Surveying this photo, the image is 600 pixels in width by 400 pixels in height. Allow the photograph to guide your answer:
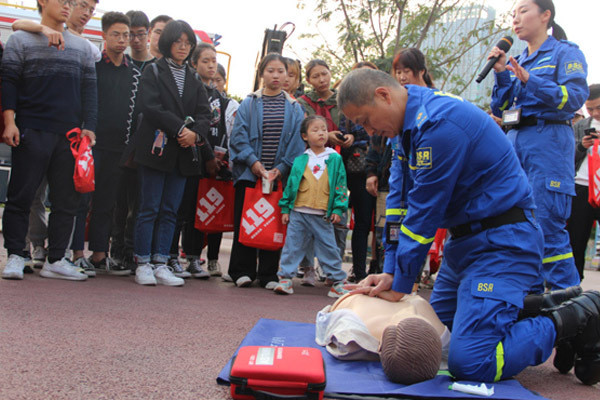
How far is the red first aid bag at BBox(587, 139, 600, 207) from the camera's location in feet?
16.4

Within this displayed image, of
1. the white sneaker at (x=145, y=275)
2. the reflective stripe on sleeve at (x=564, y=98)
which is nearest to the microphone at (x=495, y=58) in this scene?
the reflective stripe on sleeve at (x=564, y=98)

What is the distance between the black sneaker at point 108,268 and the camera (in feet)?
16.9

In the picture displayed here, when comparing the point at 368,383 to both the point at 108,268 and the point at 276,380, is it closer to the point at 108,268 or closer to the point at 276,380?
the point at 276,380

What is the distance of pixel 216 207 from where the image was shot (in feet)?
18.0

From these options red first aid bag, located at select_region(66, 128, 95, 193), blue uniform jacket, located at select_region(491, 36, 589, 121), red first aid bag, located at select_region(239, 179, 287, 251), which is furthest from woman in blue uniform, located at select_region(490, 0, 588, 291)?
red first aid bag, located at select_region(66, 128, 95, 193)

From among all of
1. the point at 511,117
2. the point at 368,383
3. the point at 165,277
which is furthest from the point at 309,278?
the point at 368,383

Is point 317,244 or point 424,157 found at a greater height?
point 424,157

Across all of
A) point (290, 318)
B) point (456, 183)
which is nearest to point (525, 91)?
point (456, 183)

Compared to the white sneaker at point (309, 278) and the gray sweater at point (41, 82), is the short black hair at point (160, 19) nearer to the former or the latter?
the gray sweater at point (41, 82)

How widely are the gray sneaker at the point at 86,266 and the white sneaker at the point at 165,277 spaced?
1.70ft

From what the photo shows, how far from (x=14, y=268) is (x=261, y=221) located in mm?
1957

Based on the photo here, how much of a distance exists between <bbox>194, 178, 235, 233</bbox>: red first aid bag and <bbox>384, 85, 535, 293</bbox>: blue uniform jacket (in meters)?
3.05

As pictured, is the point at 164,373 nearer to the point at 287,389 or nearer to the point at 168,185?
the point at 287,389

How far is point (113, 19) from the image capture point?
5.04 metres
